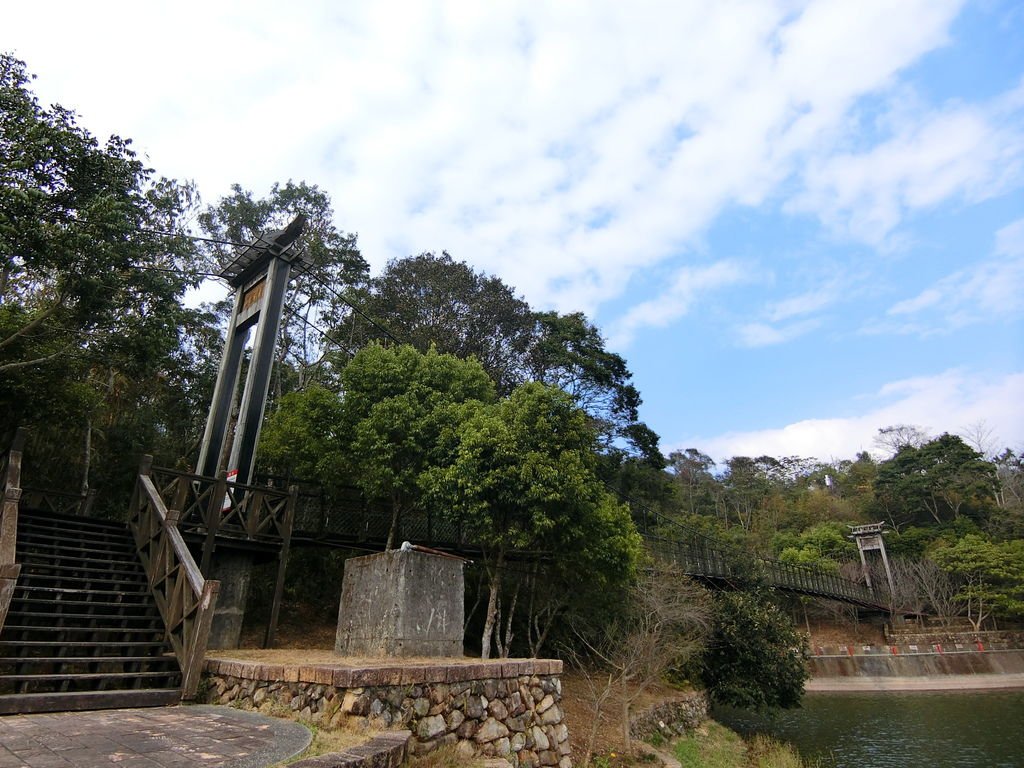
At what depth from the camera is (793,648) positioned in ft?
48.0

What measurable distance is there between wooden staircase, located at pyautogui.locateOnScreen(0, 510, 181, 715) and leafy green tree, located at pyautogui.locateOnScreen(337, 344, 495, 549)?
3842 mm

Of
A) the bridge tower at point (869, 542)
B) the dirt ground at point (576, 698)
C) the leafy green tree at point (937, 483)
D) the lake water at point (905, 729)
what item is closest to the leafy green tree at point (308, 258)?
the dirt ground at point (576, 698)

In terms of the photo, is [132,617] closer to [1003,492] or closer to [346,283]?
[346,283]

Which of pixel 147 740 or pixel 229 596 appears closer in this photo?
pixel 147 740

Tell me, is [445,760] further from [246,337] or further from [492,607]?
[246,337]

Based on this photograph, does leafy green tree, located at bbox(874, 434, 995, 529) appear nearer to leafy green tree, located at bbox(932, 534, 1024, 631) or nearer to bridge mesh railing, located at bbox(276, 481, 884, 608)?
leafy green tree, located at bbox(932, 534, 1024, 631)

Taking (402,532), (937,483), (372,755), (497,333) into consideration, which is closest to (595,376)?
(497,333)

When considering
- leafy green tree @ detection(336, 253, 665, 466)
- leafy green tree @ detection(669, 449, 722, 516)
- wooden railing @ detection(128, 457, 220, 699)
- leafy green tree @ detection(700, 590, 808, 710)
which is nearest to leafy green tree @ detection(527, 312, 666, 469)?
leafy green tree @ detection(336, 253, 665, 466)

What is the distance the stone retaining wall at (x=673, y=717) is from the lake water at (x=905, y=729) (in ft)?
7.53

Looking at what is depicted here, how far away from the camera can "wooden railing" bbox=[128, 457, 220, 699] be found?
5121 millimetres

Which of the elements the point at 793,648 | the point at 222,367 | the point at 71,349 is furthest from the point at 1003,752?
the point at 71,349

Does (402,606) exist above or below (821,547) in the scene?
below

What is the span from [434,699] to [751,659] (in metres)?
12.2

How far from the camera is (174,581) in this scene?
20.3ft
